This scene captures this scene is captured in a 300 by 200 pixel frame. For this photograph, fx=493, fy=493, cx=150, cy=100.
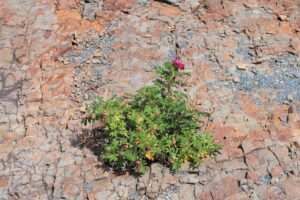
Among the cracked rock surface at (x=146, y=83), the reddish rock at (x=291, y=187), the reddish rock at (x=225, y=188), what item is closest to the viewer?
the reddish rock at (x=291, y=187)

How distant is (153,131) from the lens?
530 cm

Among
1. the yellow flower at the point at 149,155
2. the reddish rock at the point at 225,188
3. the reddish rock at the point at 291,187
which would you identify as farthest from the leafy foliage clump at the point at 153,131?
the reddish rock at the point at 291,187

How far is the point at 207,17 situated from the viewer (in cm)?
741

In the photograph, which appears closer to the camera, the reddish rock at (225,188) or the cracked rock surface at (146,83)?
the reddish rock at (225,188)

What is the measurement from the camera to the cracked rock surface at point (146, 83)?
17.4ft

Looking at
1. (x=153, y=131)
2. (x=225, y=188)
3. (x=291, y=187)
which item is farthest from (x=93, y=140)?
(x=291, y=187)

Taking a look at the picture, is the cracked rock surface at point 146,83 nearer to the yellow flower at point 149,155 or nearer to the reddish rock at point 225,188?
the reddish rock at point 225,188

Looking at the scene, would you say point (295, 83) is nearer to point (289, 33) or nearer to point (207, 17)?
point (289, 33)

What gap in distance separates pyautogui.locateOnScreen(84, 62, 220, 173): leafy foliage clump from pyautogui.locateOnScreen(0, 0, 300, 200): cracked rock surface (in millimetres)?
178

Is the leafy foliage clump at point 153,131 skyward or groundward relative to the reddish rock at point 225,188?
skyward

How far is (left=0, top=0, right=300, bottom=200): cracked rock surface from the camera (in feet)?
17.4

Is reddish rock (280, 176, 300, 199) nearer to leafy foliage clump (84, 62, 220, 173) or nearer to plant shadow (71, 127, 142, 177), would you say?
leafy foliage clump (84, 62, 220, 173)

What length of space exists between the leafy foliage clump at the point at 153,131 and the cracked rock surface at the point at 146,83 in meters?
0.18

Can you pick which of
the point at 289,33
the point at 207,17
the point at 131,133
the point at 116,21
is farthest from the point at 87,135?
the point at 289,33
